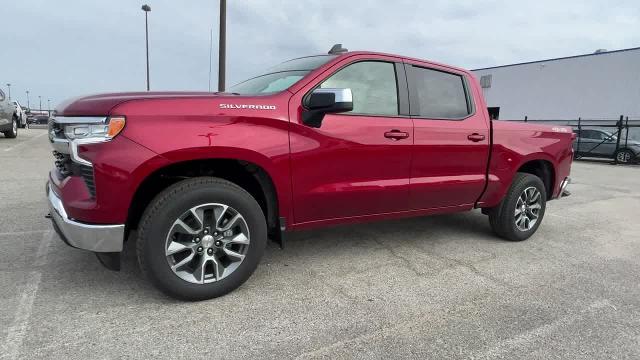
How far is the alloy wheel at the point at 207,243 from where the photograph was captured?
9.45ft

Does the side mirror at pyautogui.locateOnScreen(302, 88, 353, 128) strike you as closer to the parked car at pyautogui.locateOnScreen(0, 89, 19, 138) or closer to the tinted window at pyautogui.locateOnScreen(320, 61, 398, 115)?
the tinted window at pyautogui.locateOnScreen(320, 61, 398, 115)

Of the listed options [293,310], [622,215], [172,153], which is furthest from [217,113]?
[622,215]

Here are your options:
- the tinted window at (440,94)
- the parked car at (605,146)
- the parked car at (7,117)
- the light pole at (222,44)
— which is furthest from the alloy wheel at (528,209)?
the parked car at (605,146)

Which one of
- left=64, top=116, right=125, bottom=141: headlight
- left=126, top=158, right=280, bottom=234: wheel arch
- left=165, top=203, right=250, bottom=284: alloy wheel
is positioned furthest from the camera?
left=126, top=158, right=280, bottom=234: wheel arch

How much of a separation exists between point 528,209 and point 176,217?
3806 millimetres

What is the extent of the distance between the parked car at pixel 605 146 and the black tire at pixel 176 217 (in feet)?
60.9

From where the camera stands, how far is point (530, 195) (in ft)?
16.0

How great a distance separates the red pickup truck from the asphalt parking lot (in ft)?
1.05

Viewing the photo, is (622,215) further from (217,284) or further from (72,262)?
(72,262)

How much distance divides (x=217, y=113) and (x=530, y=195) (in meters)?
3.62

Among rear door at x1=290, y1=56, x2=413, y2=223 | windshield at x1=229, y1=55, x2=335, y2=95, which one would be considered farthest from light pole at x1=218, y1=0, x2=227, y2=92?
rear door at x1=290, y1=56, x2=413, y2=223

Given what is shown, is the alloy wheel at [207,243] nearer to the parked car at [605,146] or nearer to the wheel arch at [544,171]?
the wheel arch at [544,171]

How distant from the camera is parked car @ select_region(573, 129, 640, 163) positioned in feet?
57.2

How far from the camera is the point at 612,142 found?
1803 centimetres
